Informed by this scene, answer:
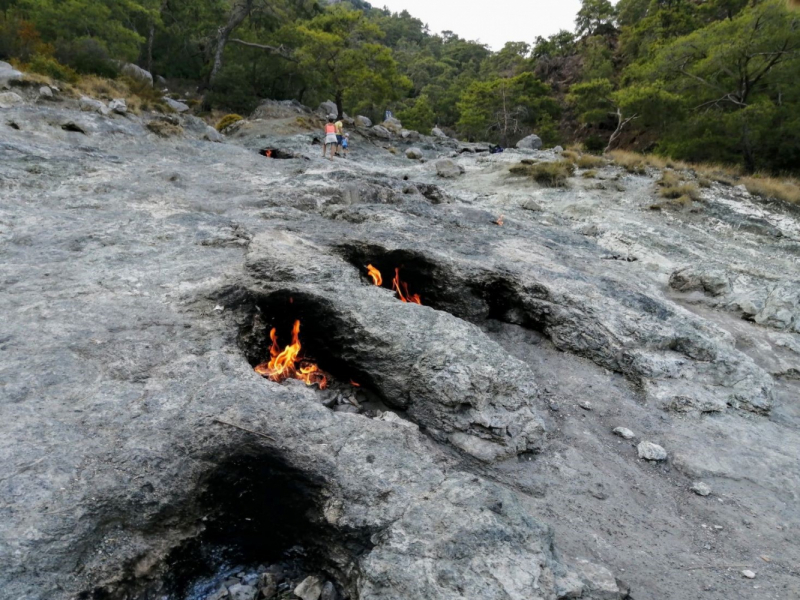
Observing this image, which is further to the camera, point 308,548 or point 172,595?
point 308,548

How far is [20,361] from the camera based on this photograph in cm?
426

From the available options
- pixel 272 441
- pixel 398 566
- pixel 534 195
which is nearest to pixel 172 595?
pixel 272 441

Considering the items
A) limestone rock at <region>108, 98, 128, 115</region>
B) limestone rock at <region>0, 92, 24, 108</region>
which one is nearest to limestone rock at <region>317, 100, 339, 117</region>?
limestone rock at <region>108, 98, 128, 115</region>

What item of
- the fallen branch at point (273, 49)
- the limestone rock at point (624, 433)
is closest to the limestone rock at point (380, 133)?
the fallen branch at point (273, 49)

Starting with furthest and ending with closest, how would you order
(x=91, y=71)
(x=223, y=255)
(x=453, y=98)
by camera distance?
1. (x=453, y=98)
2. (x=91, y=71)
3. (x=223, y=255)

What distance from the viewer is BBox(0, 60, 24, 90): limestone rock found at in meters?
16.0

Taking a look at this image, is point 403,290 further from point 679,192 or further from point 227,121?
point 227,121

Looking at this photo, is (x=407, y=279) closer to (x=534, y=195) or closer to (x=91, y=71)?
(x=534, y=195)

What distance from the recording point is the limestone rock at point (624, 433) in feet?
18.5

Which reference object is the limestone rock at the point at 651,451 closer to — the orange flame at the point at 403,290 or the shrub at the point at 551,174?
the orange flame at the point at 403,290

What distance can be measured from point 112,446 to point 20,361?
5.17 ft

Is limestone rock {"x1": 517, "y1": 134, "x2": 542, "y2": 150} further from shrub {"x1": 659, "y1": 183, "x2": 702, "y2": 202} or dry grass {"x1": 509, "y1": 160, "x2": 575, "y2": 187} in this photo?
shrub {"x1": 659, "y1": 183, "x2": 702, "y2": 202}

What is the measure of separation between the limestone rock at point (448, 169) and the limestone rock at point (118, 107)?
12.8 m

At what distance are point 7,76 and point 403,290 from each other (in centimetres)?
1785
